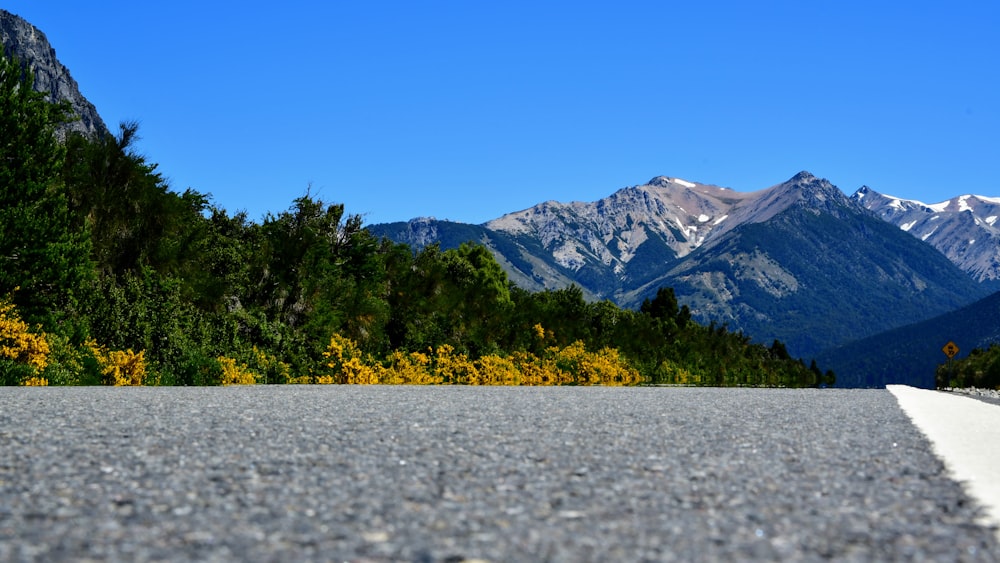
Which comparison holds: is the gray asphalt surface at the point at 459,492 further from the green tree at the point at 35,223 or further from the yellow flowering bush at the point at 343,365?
the yellow flowering bush at the point at 343,365

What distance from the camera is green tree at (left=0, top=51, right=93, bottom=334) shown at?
1927cm

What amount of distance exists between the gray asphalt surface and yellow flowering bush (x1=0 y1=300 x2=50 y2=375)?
8.22 m

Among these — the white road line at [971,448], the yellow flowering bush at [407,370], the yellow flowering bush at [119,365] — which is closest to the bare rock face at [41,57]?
the yellow flowering bush at [407,370]

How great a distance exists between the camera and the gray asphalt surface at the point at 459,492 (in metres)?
4.71

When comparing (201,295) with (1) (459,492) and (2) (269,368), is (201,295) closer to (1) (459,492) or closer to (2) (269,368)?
(2) (269,368)

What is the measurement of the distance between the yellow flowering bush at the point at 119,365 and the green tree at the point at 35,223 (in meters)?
0.85

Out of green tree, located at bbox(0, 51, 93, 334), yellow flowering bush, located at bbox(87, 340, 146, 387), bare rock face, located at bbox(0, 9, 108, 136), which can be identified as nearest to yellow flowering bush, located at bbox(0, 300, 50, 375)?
green tree, located at bbox(0, 51, 93, 334)

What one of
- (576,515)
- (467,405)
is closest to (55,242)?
(467,405)

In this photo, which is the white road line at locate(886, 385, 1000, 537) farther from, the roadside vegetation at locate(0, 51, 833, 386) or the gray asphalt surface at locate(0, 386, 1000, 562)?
the roadside vegetation at locate(0, 51, 833, 386)

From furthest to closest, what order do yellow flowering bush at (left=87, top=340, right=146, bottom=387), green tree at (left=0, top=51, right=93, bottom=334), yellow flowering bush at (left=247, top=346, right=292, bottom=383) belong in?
yellow flowering bush at (left=247, top=346, right=292, bottom=383), yellow flowering bush at (left=87, top=340, right=146, bottom=387), green tree at (left=0, top=51, right=93, bottom=334)

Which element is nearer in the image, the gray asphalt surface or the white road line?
the gray asphalt surface

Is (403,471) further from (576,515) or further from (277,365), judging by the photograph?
(277,365)

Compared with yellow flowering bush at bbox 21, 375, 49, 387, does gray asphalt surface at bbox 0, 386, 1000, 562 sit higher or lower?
lower

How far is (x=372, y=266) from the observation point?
107ft
